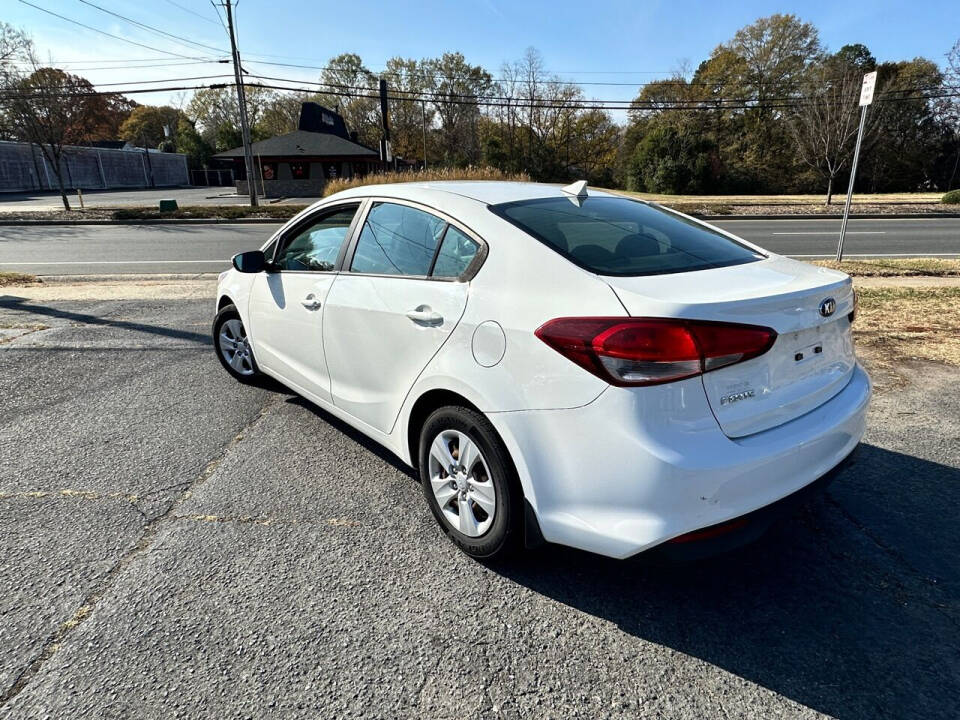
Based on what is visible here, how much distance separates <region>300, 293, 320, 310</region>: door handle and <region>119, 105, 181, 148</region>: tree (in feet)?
317

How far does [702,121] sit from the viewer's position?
46.6 m

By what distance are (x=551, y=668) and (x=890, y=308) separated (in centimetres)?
677

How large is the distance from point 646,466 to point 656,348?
39 centimetres

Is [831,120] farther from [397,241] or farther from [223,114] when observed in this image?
[223,114]

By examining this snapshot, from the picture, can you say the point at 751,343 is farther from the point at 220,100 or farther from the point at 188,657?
the point at 220,100

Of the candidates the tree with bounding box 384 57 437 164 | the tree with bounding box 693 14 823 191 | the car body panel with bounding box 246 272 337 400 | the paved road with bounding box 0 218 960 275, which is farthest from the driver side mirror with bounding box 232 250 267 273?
the tree with bounding box 384 57 437 164

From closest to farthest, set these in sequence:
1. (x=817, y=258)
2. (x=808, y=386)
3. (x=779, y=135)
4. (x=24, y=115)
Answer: (x=808, y=386) → (x=817, y=258) → (x=24, y=115) → (x=779, y=135)

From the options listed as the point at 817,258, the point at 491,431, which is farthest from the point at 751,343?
the point at 817,258

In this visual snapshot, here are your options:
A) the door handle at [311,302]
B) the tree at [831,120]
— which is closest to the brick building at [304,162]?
the tree at [831,120]

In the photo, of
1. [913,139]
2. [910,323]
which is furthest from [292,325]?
[913,139]

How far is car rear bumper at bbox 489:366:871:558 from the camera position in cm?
197

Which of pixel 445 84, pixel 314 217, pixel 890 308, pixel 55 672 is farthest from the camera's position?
pixel 445 84

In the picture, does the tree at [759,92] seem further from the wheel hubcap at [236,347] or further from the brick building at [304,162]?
the wheel hubcap at [236,347]

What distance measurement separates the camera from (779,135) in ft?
144
